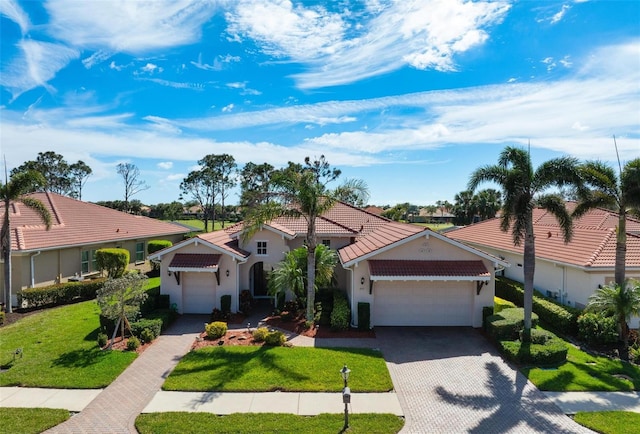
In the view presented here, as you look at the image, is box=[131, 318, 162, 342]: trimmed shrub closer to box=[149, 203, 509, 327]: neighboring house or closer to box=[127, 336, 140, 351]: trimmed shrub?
box=[127, 336, 140, 351]: trimmed shrub

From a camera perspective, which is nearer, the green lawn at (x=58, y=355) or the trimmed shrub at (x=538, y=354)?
the green lawn at (x=58, y=355)

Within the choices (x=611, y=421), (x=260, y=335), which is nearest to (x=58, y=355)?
(x=260, y=335)

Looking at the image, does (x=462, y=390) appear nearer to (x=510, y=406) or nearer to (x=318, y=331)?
(x=510, y=406)

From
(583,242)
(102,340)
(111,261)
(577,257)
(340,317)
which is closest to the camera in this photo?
(102,340)

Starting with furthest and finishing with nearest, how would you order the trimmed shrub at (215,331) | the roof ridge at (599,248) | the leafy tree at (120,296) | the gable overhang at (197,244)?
the gable overhang at (197,244), the roof ridge at (599,248), the trimmed shrub at (215,331), the leafy tree at (120,296)

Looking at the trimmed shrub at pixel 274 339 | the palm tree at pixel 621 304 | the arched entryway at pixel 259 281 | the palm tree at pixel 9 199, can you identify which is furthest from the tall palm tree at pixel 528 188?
the palm tree at pixel 9 199

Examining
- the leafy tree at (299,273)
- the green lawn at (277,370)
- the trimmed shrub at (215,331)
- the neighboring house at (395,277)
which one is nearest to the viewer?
the green lawn at (277,370)

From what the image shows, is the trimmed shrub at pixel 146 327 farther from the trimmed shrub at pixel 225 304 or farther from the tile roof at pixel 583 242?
the tile roof at pixel 583 242
